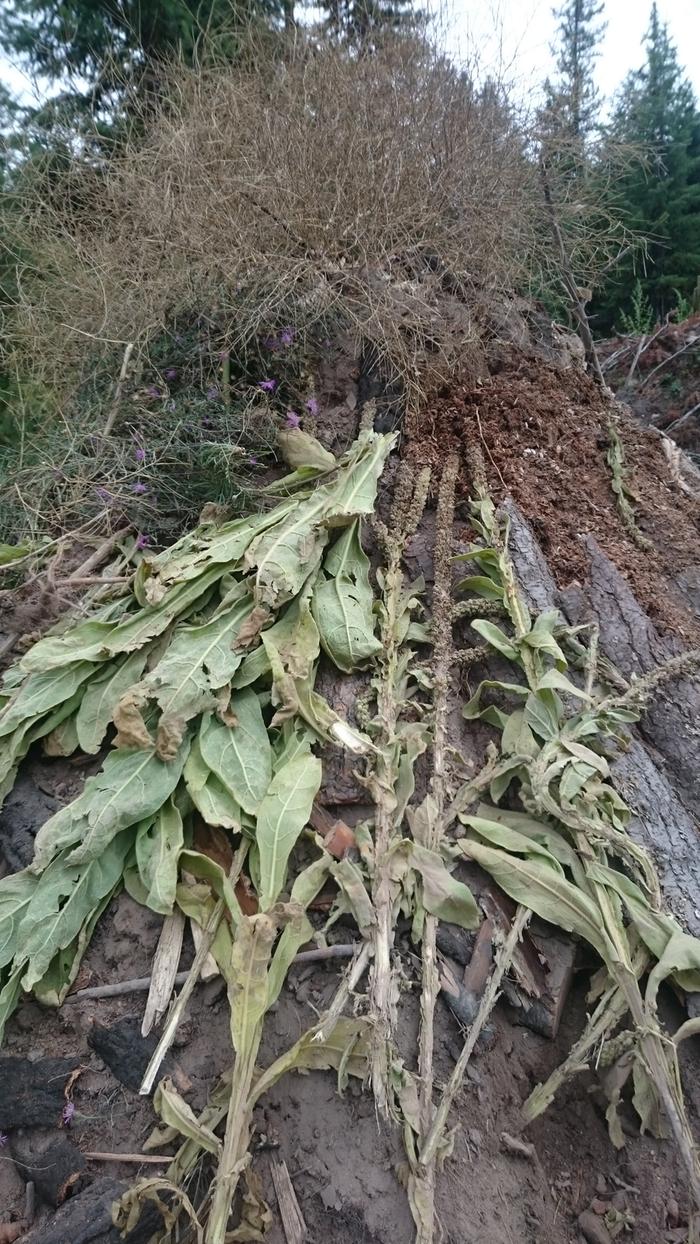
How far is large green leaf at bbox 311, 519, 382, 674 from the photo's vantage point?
208 centimetres

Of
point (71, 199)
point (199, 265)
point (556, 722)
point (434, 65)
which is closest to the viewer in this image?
point (556, 722)

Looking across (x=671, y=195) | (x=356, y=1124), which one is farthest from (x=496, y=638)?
(x=671, y=195)

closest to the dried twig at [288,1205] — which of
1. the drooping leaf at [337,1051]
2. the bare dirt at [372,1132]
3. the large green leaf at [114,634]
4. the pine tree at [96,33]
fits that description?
the bare dirt at [372,1132]

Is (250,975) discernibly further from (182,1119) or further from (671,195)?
(671,195)

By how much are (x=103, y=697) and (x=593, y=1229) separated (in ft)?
5.36

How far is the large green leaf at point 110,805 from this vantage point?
1.65m

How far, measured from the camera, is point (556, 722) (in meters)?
1.94

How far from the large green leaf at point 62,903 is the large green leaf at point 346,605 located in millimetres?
775

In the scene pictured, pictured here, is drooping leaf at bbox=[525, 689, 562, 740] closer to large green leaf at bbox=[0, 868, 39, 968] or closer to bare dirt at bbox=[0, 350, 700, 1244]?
bare dirt at bbox=[0, 350, 700, 1244]

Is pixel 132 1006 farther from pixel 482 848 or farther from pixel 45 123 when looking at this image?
pixel 45 123

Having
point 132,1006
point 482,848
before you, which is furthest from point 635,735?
point 132,1006

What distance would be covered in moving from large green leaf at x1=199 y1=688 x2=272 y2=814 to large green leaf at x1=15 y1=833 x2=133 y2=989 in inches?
11.1

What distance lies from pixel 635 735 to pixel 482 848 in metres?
0.67

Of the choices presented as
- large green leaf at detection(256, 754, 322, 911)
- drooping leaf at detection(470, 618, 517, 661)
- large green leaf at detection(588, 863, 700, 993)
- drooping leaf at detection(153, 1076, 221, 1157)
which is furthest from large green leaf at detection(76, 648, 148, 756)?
large green leaf at detection(588, 863, 700, 993)
